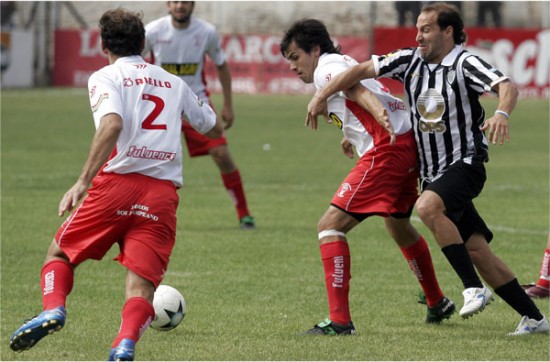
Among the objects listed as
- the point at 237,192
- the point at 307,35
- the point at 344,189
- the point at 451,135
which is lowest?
the point at 237,192

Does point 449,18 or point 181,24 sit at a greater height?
point 449,18

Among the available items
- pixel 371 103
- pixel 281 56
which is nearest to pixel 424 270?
pixel 371 103

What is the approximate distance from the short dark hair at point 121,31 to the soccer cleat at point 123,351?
148cm

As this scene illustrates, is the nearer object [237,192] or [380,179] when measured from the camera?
[380,179]

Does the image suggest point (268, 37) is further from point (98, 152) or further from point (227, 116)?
point (98, 152)

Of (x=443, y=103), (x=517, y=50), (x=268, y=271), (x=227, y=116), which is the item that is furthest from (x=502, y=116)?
(x=517, y=50)

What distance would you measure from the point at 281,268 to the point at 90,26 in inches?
1140

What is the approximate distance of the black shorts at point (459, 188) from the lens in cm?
663

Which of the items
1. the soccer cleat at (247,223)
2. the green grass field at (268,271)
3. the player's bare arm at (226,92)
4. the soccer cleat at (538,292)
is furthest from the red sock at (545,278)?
the player's bare arm at (226,92)

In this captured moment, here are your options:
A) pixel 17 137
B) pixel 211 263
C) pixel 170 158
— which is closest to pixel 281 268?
pixel 211 263

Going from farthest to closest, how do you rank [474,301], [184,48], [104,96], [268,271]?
[184,48], [268,271], [474,301], [104,96]

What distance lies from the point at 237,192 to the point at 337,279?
4.63 m

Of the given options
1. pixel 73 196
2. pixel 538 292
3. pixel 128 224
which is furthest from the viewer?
pixel 538 292

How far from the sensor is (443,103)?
6.71 m
